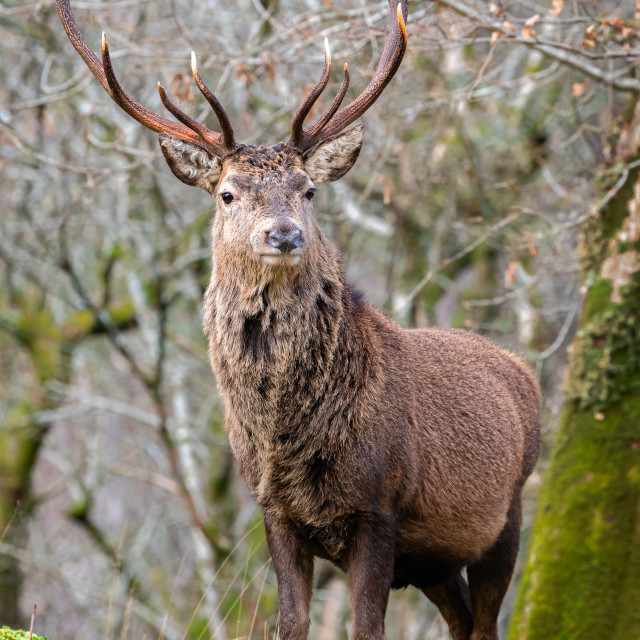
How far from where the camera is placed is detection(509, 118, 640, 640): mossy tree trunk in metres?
6.11

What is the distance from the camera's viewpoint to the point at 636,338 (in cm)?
653

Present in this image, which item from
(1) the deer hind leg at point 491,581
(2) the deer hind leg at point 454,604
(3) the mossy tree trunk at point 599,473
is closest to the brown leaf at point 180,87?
(3) the mossy tree trunk at point 599,473

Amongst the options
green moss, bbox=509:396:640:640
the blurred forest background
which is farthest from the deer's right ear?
the blurred forest background

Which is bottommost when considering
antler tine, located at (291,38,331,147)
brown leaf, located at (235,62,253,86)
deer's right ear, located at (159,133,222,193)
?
deer's right ear, located at (159,133,222,193)

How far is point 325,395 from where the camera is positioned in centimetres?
498

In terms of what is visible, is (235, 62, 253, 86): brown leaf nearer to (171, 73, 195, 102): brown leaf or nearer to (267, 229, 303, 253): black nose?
(171, 73, 195, 102): brown leaf

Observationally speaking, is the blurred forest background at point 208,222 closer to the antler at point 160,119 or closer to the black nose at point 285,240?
the antler at point 160,119

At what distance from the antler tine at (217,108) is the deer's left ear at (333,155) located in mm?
448

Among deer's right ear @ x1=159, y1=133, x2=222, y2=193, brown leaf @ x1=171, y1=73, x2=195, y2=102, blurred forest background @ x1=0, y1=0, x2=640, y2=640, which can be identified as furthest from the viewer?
blurred forest background @ x1=0, y1=0, x2=640, y2=640

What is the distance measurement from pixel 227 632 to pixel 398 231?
594 cm

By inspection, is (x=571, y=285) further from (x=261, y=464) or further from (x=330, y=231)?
(x=261, y=464)

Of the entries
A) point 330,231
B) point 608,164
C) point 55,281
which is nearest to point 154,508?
point 55,281

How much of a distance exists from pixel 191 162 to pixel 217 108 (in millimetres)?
427

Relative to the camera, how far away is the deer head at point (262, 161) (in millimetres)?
5004
